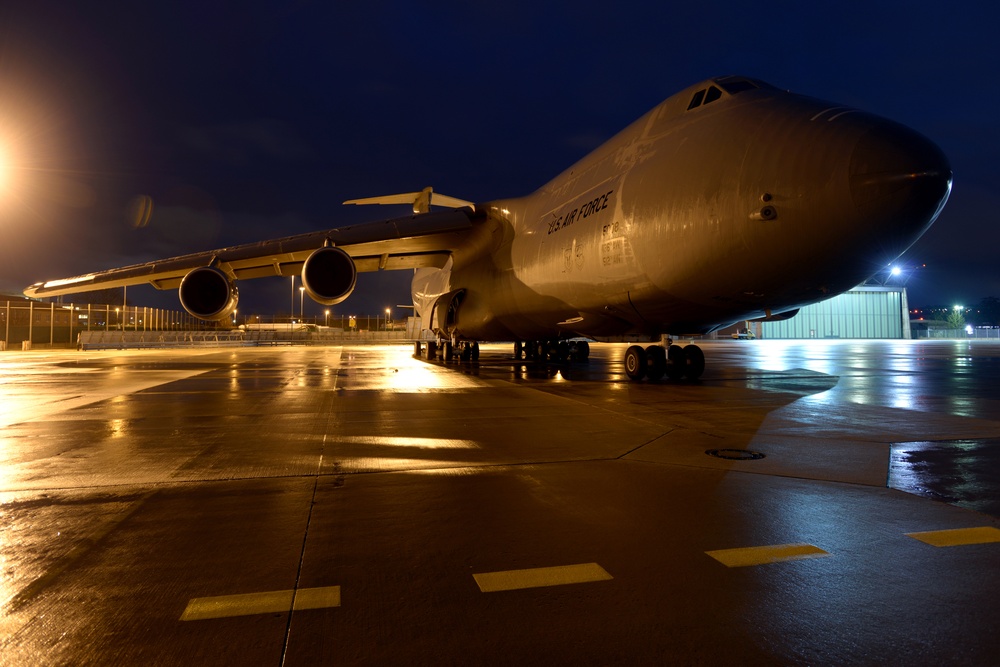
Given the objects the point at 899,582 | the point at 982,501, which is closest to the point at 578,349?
the point at 982,501

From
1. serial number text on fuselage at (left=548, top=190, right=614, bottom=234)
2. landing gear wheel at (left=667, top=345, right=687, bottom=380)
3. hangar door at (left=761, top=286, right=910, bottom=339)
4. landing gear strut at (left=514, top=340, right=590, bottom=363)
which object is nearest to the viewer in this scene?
serial number text on fuselage at (left=548, top=190, right=614, bottom=234)

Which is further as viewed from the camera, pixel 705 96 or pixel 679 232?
pixel 705 96

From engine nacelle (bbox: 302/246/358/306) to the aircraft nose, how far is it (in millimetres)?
9164

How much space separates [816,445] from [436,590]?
13.9ft

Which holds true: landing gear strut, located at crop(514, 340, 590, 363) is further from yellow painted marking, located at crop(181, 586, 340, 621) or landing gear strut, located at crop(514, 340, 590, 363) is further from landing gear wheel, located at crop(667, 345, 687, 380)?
yellow painted marking, located at crop(181, 586, 340, 621)

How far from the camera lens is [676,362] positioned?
11586 millimetres

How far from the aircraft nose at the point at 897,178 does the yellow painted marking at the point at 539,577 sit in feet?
17.1

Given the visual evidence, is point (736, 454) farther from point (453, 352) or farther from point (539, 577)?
point (453, 352)

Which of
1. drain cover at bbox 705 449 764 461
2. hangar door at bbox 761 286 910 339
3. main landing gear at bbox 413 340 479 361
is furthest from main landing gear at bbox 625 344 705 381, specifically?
hangar door at bbox 761 286 910 339

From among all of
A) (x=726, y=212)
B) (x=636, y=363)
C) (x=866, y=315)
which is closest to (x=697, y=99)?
(x=726, y=212)

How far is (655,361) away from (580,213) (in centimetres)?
338

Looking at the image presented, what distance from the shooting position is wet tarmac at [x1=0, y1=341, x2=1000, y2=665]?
1999 millimetres

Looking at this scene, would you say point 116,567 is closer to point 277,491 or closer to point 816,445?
point 277,491

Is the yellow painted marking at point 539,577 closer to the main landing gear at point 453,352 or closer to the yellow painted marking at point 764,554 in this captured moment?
the yellow painted marking at point 764,554
